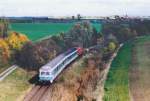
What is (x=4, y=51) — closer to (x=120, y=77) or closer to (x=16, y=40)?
(x=16, y=40)

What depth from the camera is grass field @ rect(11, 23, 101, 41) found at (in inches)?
3524

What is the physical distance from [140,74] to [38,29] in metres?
26.2

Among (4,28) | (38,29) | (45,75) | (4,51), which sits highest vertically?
(4,28)

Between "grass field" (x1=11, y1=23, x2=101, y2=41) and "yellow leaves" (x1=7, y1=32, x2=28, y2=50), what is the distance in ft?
15.2

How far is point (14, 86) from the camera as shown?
65.1 metres

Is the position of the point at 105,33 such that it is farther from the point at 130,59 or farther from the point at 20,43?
the point at 20,43

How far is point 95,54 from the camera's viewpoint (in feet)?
308

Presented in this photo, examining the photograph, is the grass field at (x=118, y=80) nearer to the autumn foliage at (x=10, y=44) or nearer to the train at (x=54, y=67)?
the train at (x=54, y=67)

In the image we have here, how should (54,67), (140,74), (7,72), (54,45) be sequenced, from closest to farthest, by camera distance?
(54,67) → (7,72) → (140,74) → (54,45)

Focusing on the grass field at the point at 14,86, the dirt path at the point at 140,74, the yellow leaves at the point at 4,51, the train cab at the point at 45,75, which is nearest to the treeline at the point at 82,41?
the yellow leaves at the point at 4,51

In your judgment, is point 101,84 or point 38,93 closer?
point 38,93

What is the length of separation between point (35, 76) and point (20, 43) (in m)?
9.80

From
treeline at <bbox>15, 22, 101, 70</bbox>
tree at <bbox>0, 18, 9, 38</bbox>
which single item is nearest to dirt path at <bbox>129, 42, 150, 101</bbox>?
treeline at <bbox>15, 22, 101, 70</bbox>

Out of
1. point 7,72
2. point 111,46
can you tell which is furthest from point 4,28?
point 111,46
